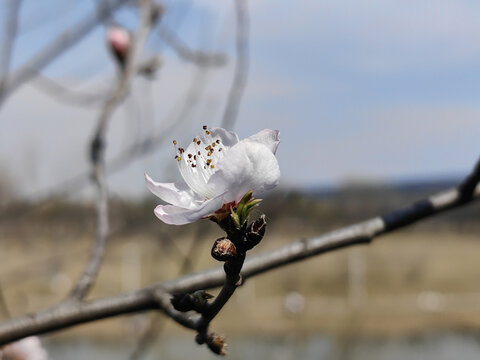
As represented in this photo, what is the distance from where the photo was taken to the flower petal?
49 cm

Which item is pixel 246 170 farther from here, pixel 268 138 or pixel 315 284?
pixel 315 284

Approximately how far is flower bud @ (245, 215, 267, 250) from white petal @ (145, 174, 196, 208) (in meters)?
0.06

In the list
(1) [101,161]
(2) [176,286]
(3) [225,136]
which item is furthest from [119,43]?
(3) [225,136]

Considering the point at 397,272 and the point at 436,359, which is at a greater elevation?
the point at 436,359

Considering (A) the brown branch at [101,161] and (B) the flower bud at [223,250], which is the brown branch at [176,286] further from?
(B) the flower bud at [223,250]

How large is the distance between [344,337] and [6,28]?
1132 centimetres

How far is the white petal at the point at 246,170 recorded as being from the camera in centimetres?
48

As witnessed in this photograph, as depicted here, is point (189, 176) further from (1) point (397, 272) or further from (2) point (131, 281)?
(1) point (397, 272)

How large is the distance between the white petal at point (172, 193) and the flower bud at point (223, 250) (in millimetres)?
48

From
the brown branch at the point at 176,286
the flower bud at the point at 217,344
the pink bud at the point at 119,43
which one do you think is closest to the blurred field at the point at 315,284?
the pink bud at the point at 119,43

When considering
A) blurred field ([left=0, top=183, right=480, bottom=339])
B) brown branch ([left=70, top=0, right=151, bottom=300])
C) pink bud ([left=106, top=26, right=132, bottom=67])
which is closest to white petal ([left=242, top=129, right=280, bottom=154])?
brown branch ([left=70, top=0, right=151, bottom=300])

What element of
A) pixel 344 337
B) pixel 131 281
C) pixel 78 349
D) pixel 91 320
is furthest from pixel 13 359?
pixel 131 281

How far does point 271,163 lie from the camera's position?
48 centimetres

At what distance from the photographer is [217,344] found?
0.56 metres
